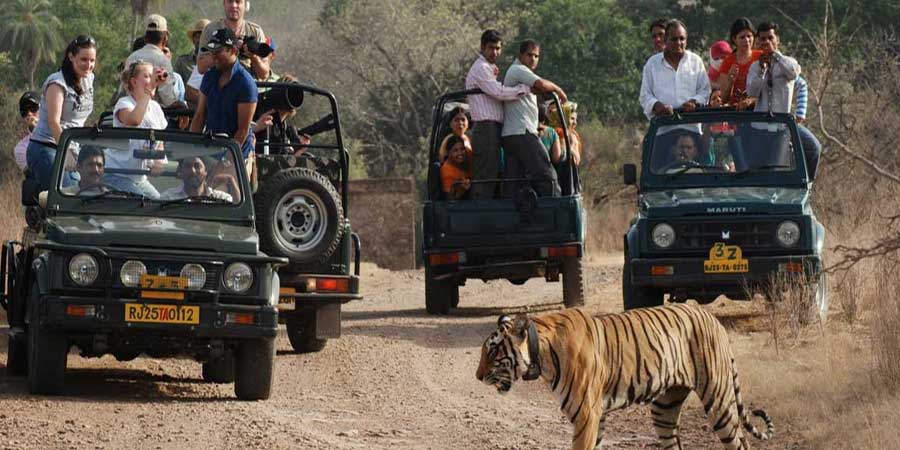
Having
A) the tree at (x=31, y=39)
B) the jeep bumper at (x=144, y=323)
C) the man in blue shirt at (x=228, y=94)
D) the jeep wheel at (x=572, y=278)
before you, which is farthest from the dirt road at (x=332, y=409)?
the tree at (x=31, y=39)

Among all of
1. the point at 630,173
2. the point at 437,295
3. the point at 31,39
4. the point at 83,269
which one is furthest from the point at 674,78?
the point at 31,39

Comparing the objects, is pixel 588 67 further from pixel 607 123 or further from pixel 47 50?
pixel 47 50

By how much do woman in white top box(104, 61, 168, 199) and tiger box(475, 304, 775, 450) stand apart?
366cm

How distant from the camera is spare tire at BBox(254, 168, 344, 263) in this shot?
12.1 metres

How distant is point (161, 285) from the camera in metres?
9.89

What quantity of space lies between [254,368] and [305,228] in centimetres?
230

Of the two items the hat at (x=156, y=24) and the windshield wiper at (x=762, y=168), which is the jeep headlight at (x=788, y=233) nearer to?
the windshield wiper at (x=762, y=168)

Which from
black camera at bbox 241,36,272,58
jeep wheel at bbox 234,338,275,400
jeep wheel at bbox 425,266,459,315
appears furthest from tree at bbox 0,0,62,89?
jeep wheel at bbox 234,338,275,400

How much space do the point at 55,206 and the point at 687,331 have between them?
4180mm

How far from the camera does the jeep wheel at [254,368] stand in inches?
404

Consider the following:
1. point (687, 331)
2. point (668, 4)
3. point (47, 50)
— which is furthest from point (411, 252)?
point (47, 50)

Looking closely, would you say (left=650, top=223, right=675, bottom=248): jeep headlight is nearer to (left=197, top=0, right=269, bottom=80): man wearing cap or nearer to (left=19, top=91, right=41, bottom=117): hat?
(left=197, top=0, right=269, bottom=80): man wearing cap

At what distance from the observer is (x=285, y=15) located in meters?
92.9

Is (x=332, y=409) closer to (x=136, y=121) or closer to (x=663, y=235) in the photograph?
(x=136, y=121)
